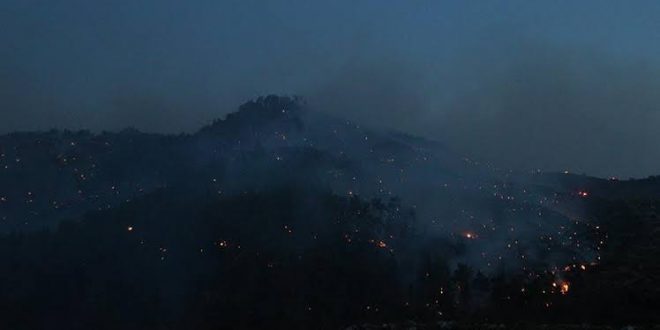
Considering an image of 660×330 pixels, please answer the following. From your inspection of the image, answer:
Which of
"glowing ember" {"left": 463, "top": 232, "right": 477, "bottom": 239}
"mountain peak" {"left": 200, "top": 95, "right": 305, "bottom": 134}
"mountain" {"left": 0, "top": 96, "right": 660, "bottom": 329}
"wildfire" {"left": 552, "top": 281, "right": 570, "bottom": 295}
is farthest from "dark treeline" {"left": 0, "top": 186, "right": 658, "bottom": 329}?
"mountain peak" {"left": 200, "top": 95, "right": 305, "bottom": 134}

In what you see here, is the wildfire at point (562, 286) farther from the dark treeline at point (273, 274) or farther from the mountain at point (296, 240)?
the dark treeline at point (273, 274)

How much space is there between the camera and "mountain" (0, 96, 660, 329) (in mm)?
46281

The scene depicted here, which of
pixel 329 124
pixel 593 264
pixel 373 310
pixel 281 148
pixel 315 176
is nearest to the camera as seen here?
pixel 373 310

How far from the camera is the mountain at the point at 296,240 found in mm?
46281

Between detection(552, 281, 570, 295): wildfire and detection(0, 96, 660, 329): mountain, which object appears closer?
detection(0, 96, 660, 329): mountain

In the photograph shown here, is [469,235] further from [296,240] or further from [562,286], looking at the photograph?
[296,240]

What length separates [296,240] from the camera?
5525 centimetres

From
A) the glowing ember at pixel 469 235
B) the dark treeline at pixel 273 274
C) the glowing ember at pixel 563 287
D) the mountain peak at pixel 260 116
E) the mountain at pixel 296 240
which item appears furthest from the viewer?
the mountain peak at pixel 260 116

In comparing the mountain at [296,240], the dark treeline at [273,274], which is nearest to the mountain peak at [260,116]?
the mountain at [296,240]

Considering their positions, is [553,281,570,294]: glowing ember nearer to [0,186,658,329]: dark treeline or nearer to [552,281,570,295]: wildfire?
[552,281,570,295]: wildfire

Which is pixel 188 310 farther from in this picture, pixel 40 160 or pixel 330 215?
pixel 40 160

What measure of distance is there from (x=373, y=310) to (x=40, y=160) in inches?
2353

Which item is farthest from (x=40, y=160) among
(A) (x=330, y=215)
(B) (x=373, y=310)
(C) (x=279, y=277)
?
(B) (x=373, y=310)

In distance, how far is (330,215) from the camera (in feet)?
194
